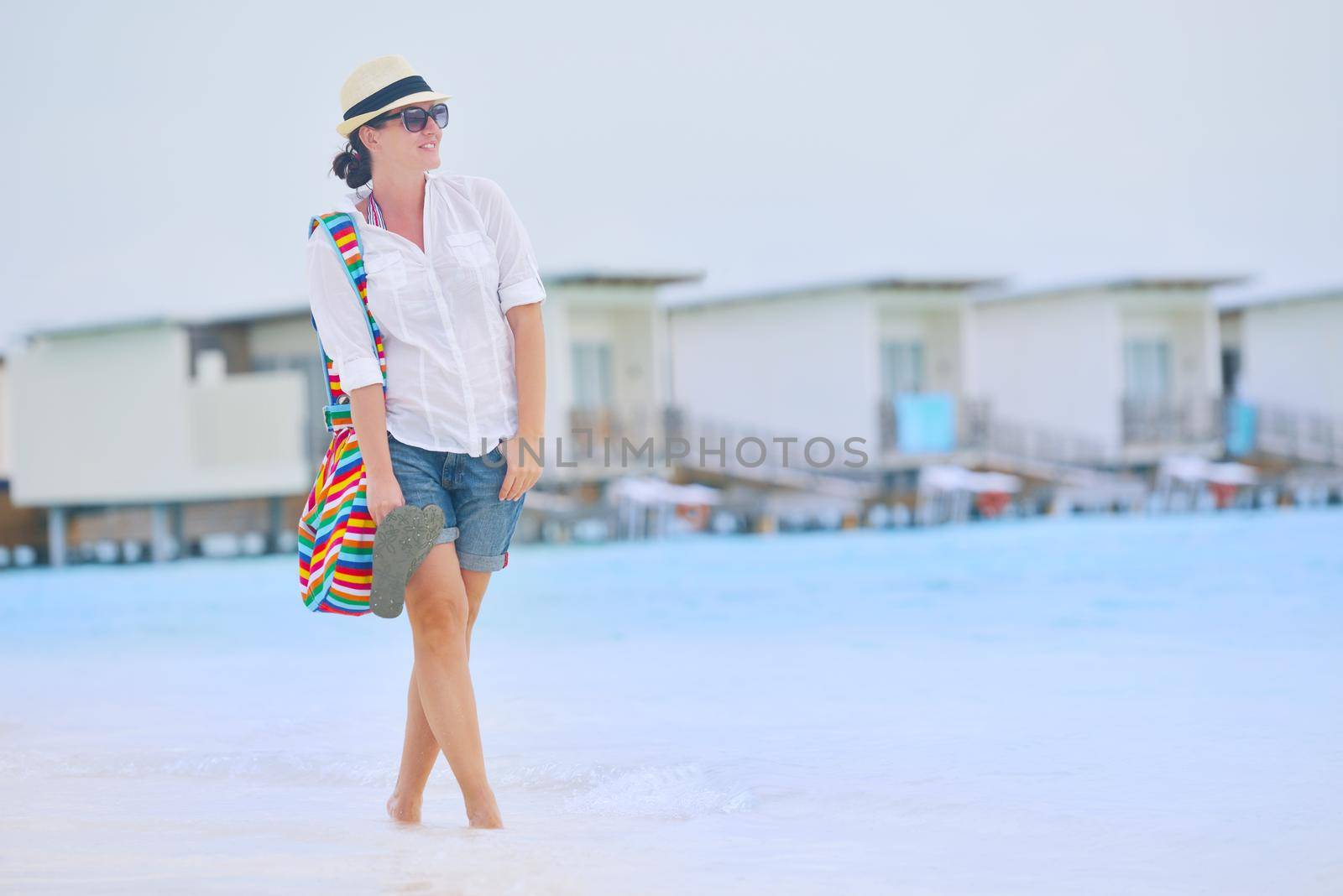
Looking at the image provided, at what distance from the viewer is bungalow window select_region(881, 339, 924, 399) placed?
26.7 meters

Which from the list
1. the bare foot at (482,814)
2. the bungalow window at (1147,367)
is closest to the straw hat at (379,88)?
the bare foot at (482,814)

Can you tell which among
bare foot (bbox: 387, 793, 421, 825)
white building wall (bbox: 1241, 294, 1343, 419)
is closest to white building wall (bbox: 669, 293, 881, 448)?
white building wall (bbox: 1241, 294, 1343, 419)

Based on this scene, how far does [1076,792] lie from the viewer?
371 cm

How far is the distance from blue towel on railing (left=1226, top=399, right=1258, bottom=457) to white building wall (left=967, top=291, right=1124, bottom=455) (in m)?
2.65

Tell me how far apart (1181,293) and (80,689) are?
25417mm

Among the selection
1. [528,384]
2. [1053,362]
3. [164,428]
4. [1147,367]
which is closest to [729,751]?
[528,384]

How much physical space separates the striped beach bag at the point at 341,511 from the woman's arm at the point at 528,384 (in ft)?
0.84

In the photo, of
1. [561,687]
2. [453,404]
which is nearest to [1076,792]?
[453,404]

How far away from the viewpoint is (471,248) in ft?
10.5

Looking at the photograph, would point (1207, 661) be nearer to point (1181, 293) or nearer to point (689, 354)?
point (689, 354)

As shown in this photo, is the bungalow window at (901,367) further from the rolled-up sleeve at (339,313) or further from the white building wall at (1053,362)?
the rolled-up sleeve at (339,313)

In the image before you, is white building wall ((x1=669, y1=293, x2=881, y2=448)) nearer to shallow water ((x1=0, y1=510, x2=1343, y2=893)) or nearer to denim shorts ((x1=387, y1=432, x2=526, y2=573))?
shallow water ((x1=0, y1=510, x2=1343, y2=893))

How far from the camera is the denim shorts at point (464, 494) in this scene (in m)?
3.11

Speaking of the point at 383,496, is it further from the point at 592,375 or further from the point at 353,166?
the point at 592,375
